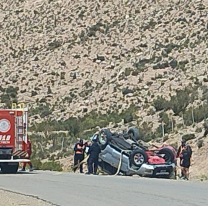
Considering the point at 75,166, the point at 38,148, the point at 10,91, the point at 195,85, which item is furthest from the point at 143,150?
the point at 10,91

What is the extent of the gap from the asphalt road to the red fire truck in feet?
6.28

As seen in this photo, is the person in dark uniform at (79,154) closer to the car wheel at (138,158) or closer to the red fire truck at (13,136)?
the red fire truck at (13,136)

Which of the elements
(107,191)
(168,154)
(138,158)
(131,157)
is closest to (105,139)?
(131,157)

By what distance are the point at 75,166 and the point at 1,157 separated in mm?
4319

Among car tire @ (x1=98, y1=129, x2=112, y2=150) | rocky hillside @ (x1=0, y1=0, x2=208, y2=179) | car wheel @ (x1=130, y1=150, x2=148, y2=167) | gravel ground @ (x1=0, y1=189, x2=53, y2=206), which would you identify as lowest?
gravel ground @ (x1=0, y1=189, x2=53, y2=206)

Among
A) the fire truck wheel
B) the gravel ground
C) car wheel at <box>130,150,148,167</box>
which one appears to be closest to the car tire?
car wheel at <box>130,150,148,167</box>

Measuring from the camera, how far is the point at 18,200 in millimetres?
15984

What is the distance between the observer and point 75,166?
28188 millimetres

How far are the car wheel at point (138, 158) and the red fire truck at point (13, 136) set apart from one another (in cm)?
441

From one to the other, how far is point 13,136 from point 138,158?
5.25 metres

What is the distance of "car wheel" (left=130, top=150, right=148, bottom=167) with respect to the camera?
24016 mm

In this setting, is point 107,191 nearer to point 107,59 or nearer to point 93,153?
point 93,153

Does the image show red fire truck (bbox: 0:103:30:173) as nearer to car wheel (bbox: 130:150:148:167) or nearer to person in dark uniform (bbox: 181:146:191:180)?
A: car wheel (bbox: 130:150:148:167)

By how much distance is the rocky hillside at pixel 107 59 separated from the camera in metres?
45.2
